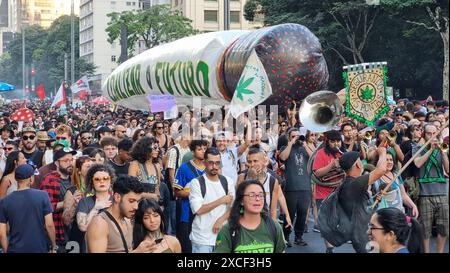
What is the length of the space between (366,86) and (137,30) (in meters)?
39.5

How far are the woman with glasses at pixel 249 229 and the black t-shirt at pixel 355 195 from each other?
80.7 inches

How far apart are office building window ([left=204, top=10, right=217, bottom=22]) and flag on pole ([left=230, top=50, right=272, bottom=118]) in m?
72.0

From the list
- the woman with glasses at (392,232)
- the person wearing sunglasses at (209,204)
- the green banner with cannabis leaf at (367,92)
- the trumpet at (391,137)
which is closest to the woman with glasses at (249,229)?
the woman with glasses at (392,232)

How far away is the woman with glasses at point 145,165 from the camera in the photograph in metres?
8.95

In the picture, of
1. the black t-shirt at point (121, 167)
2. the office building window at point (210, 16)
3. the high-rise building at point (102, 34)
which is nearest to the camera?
the black t-shirt at point (121, 167)

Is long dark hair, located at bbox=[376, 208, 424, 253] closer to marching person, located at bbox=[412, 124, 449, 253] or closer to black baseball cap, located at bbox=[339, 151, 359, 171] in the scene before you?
black baseball cap, located at bbox=[339, 151, 359, 171]

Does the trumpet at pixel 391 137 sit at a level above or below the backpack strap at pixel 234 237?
above

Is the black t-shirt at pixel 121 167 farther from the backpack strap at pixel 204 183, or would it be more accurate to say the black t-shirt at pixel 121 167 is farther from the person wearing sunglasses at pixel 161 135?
the person wearing sunglasses at pixel 161 135

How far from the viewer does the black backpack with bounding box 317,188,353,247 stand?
25.6ft

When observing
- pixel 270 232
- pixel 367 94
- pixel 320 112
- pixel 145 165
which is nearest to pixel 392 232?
pixel 270 232

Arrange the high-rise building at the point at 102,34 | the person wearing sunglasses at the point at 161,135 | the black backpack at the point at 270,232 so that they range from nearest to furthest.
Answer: the black backpack at the point at 270,232 < the person wearing sunglasses at the point at 161,135 < the high-rise building at the point at 102,34

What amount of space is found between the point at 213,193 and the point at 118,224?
184 cm

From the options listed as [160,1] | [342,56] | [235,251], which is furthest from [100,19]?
[235,251]

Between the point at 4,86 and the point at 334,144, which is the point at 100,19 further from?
the point at 334,144
